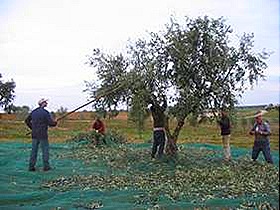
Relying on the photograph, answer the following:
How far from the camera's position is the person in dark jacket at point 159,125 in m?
13.8

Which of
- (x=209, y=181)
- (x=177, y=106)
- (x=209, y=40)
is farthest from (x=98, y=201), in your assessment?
(x=209, y=40)

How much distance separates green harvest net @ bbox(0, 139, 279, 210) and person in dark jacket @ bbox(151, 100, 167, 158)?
50 centimetres

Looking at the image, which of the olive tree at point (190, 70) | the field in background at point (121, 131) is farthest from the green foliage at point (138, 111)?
the field in background at point (121, 131)

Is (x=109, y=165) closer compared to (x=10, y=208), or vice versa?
(x=10, y=208)

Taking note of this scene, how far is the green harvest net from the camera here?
778 centimetres

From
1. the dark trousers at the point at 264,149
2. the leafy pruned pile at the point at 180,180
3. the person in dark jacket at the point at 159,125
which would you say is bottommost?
the leafy pruned pile at the point at 180,180

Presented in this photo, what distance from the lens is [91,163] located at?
13438 millimetres

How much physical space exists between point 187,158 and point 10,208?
789 centimetres

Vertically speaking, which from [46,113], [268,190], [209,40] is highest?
[209,40]

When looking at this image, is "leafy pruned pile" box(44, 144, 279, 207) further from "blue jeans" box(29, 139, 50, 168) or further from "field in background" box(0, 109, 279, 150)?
"field in background" box(0, 109, 279, 150)

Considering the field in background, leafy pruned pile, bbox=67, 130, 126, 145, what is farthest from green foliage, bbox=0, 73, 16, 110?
leafy pruned pile, bbox=67, 130, 126, 145

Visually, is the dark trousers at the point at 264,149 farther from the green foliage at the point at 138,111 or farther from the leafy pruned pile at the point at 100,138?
the leafy pruned pile at the point at 100,138

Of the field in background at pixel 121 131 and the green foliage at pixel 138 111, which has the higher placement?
the green foliage at pixel 138 111

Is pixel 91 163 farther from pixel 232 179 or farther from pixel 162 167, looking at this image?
pixel 232 179
